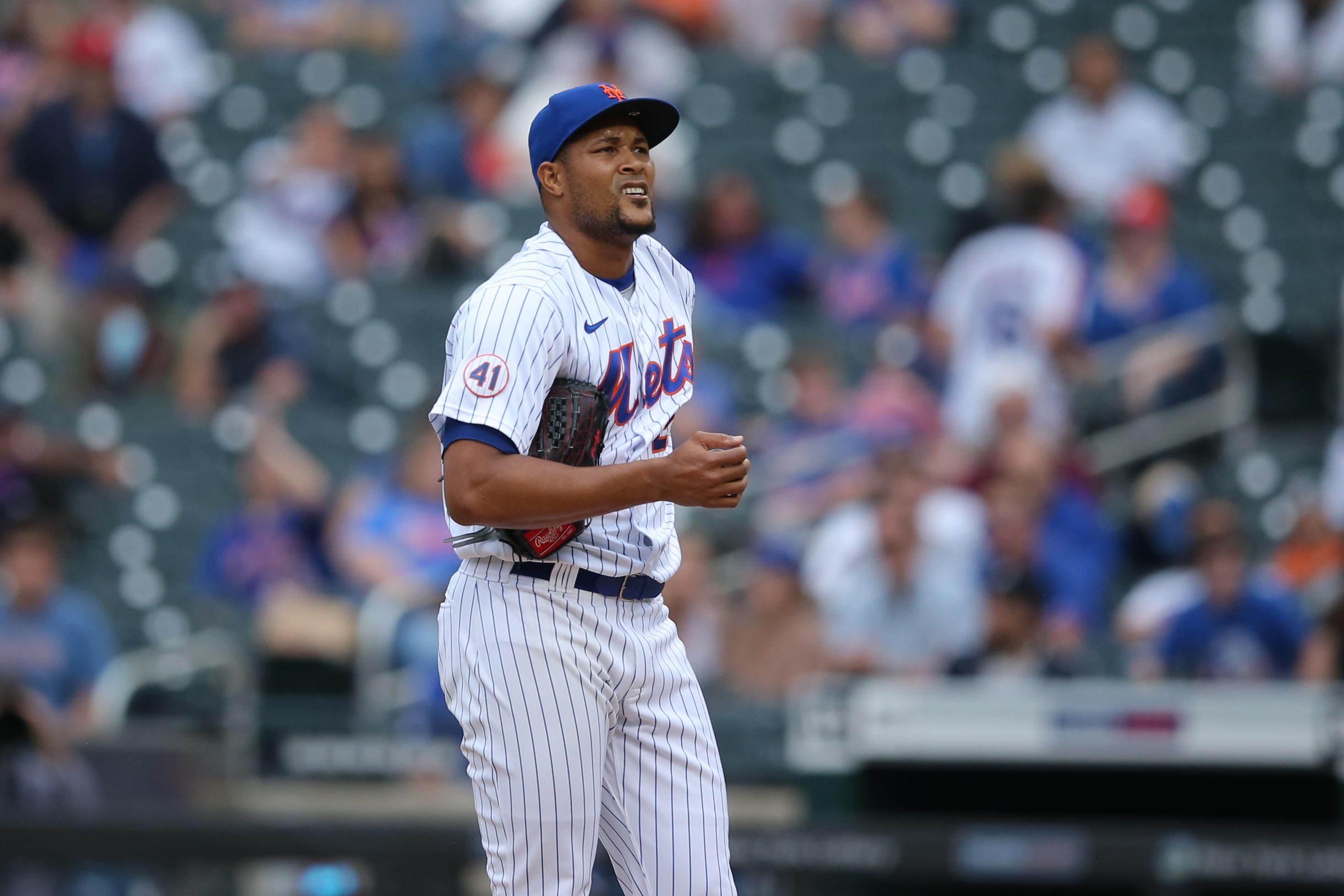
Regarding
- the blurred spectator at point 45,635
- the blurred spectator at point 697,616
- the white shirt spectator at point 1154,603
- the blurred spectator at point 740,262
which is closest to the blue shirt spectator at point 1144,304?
the white shirt spectator at point 1154,603

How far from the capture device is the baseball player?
119 inches

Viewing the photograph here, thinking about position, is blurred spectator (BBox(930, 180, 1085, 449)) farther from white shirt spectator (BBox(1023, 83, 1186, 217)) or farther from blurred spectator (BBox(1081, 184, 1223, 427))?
white shirt spectator (BBox(1023, 83, 1186, 217))

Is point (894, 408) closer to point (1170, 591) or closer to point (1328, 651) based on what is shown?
point (1170, 591)

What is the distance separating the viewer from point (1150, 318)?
26.6 feet

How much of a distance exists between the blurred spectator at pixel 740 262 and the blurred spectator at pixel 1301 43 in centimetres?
286

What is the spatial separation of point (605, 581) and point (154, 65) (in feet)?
27.6

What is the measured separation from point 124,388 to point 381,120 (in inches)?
93.4

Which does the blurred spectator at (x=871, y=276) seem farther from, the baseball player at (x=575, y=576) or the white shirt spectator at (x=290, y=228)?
the baseball player at (x=575, y=576)

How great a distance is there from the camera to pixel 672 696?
327 cm

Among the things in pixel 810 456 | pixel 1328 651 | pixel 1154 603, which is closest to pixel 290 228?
pixel 810 456

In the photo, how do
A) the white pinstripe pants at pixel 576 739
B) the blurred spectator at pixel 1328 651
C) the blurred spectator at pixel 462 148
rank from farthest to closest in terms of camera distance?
the blurred spectator at pixel 462 148
the blurred spectator at pixel 1328 651
the white pinstripe pants at pixel 576 739

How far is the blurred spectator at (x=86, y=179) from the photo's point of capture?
968 cm

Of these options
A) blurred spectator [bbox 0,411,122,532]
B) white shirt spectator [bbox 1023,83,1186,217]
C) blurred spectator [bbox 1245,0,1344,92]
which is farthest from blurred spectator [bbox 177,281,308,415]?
blurred spectator [bbox 1245,0,1344,92]

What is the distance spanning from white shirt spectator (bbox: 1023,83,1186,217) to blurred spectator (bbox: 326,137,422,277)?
10.6 ft
